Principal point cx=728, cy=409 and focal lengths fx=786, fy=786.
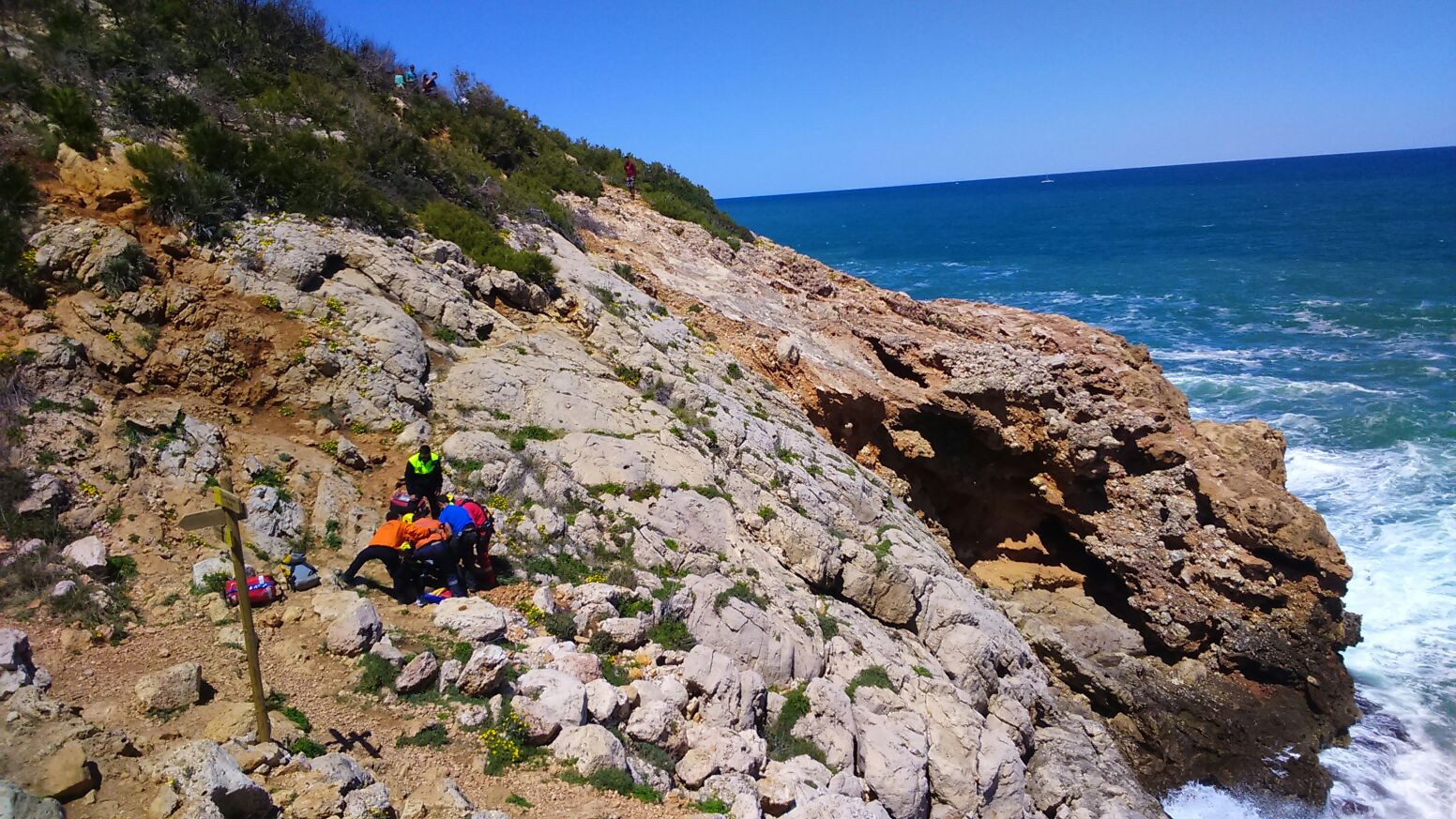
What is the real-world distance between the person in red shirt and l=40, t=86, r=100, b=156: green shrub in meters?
7.87

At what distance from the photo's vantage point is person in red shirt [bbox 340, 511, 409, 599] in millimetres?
8852

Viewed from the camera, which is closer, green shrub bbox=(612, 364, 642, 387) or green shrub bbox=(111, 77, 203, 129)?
green shrub bbox=(111, 77, 203, 129)

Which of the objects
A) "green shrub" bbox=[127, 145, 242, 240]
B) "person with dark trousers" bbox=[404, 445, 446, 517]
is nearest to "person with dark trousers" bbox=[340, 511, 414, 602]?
"person with dark trousers" bbox=[404, 445, 446, 517]

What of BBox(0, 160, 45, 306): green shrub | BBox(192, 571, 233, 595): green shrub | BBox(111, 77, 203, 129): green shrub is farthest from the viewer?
BBox(111, 77, 203, 129): green shrub

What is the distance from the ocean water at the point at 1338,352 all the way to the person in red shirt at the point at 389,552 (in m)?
14.4

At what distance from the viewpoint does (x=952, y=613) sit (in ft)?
43.3

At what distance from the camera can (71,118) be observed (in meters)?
11.5

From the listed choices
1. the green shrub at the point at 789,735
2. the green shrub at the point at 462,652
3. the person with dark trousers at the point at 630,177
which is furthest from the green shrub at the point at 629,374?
the person with dark trousers at the point at 630,177

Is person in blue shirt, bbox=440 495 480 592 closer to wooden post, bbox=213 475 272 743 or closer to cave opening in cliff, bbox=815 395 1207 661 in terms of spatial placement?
wooden post, bbox=213 475 272 743

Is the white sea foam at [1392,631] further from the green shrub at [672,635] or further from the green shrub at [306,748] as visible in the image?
the green shrub at [306,748]

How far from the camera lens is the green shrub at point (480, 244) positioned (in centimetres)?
1538

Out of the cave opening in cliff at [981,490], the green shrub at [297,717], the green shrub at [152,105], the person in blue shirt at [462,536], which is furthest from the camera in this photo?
the cave opening in cliff at [981,490]

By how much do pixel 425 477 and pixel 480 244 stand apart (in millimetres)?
7244

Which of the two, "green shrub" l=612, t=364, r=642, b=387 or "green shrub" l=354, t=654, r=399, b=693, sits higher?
"green shrub" l=612, t=364, r=642, b=387
